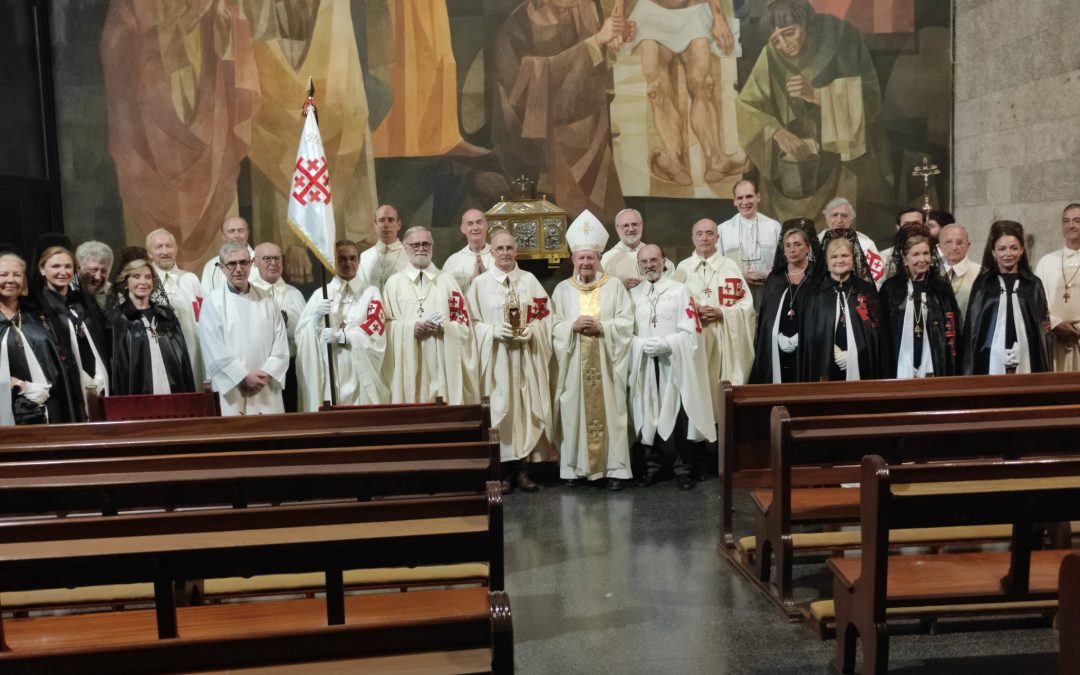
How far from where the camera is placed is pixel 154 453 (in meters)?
4.34

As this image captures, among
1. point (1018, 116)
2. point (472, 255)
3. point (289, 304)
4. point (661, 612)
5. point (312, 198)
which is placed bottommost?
point (661, 612)

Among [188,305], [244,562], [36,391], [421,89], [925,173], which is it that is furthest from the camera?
[925,173]

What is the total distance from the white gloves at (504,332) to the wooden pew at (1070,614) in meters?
5.72

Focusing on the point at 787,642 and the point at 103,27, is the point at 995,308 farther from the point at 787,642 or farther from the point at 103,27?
the point at 103,27

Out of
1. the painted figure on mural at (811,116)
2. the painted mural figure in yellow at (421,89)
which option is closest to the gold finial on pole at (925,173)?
the painted figure on mural at (811,116)

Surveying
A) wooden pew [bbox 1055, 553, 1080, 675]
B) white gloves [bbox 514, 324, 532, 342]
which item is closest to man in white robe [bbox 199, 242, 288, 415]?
white gloves [bbox 514, 324, 532, 342]

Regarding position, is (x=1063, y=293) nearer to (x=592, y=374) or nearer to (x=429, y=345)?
(x=592, y=374)

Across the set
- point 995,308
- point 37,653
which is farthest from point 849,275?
point 37,653

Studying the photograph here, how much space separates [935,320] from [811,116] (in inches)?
159

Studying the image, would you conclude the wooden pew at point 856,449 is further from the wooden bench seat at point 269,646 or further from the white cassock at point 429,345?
the white cassock at point 429,345

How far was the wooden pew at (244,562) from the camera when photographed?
2145 mm

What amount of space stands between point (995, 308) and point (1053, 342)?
1038 millimetres

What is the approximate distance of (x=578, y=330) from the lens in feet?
25.0

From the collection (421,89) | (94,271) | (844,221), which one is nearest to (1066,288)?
(844,221)
